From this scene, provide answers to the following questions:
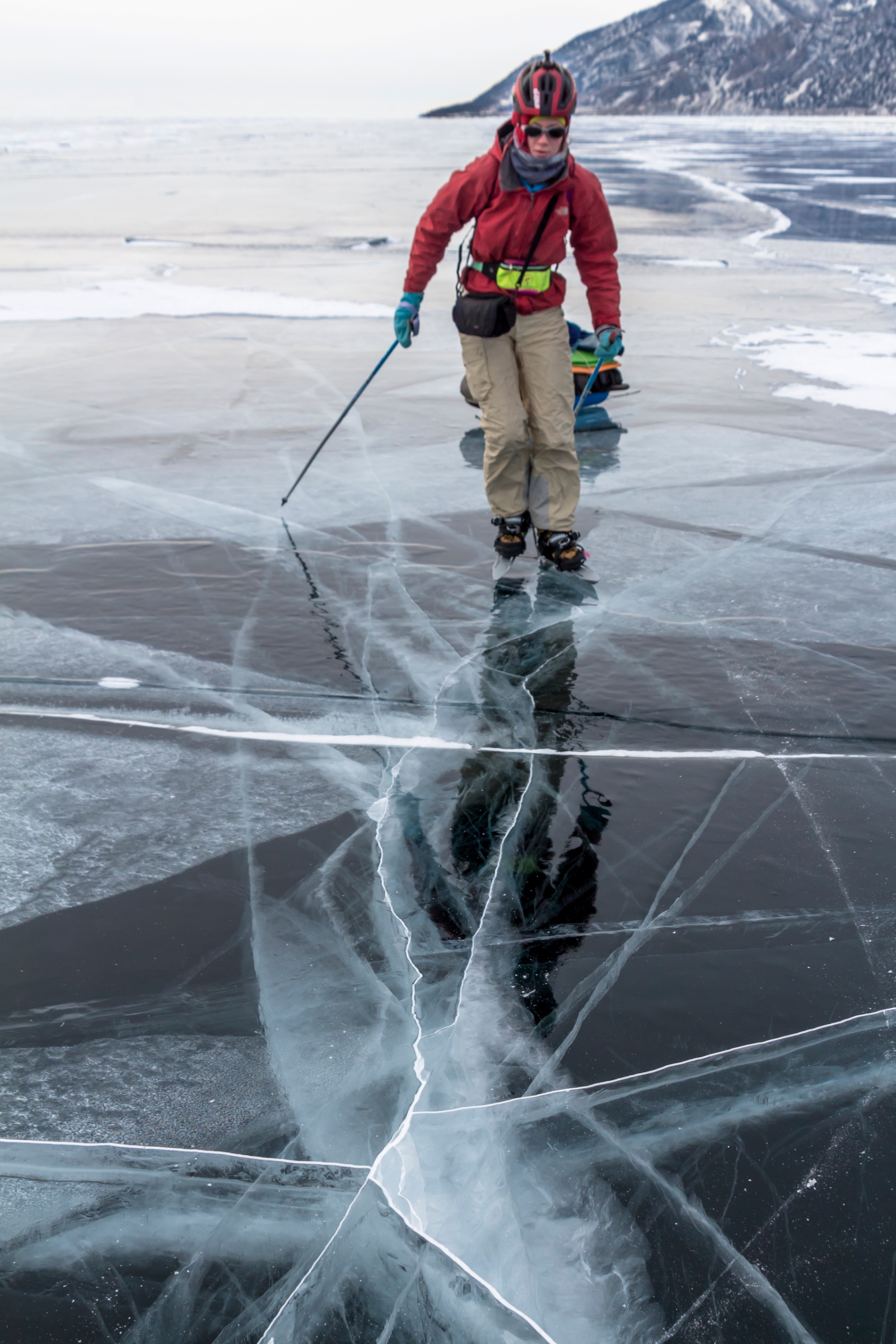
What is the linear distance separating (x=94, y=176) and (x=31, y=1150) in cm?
2898

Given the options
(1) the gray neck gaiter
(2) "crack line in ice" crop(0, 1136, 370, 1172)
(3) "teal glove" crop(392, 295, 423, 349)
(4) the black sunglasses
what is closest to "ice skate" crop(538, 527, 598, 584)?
(3) "teal glove" crop(392, 295, 423, 349)

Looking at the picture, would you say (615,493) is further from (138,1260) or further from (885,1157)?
(138,1260)

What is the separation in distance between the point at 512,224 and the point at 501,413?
70cm

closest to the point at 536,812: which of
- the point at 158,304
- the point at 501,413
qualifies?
the point at 501,413

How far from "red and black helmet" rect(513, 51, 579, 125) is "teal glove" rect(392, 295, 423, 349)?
788mm

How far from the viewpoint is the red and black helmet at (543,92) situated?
3547mm

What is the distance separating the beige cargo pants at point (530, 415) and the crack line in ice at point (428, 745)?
1.54 m

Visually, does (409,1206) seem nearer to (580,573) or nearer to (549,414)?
(580,573)

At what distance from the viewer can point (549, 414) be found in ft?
13.8

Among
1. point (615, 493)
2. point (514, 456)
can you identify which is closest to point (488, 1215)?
point (514, 456)

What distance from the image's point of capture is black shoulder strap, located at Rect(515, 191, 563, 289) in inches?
150

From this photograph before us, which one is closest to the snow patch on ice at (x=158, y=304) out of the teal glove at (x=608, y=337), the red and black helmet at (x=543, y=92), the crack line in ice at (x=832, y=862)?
the teal glove at (x=608, y=337)

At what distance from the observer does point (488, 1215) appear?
5.47 ft

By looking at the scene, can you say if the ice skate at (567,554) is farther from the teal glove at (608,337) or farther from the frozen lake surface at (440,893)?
the teal glove at (608,337)
